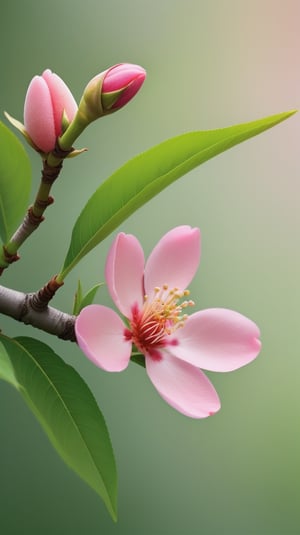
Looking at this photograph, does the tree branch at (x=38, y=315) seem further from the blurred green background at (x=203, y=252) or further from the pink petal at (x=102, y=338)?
the blurred green background at (x=203, y=252)

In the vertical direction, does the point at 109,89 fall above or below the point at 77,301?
above

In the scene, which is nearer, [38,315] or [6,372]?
[6,372]

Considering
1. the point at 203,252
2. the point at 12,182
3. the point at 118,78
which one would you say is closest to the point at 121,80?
the point at 118,78

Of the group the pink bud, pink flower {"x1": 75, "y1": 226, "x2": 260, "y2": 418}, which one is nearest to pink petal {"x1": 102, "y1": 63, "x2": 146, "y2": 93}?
the pink bud

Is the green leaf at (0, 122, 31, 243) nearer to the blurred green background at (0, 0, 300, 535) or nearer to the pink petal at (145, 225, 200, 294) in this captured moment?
the pink petal at (145, 225, 200, 294)

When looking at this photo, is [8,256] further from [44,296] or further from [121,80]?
[121,80]

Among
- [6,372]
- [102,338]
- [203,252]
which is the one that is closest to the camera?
[6,372]
